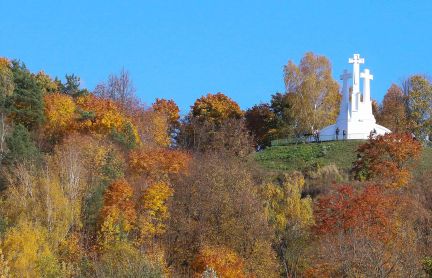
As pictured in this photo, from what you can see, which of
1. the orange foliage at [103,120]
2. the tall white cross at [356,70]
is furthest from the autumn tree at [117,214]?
the tall white cross at [356,70]

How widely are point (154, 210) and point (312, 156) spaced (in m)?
23.3

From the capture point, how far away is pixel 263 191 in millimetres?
46938

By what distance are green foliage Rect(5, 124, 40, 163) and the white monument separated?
92.2 ft

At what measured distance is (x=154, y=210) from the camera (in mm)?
42406

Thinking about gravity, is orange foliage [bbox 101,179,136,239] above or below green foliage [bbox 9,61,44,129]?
below

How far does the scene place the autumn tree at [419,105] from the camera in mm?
70250

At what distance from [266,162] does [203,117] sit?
9.93 m

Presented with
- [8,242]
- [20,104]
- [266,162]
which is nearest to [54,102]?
[20,104]

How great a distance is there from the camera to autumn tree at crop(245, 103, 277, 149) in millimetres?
72562

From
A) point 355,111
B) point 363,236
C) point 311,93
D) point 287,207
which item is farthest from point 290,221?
point 311,93

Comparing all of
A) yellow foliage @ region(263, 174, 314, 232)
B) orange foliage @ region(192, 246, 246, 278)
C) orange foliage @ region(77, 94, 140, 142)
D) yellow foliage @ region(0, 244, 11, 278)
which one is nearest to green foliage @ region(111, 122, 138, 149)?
orange foliage @ region(77, 94, 140, 142)

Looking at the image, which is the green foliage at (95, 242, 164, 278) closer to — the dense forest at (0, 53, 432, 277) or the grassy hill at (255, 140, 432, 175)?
the dense forest at (0, 53, 432, 277)

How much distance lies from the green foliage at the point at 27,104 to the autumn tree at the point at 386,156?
19.2m

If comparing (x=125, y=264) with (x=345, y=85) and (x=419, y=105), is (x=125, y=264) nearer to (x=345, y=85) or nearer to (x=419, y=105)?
(x=345, y=85)
